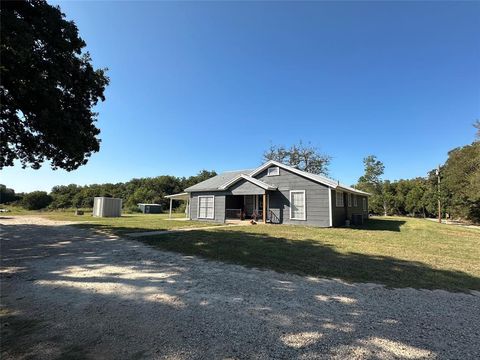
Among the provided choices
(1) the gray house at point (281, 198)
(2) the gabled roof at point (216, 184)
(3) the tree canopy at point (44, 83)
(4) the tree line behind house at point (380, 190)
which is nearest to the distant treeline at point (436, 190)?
(4) the tree line behind house at point (380, 190)

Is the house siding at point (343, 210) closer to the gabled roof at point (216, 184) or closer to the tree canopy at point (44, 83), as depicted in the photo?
the gabled roof at point (216, 184)

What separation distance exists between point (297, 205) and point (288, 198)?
0.78 m

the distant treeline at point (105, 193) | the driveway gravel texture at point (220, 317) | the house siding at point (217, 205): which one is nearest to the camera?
the driveway gravel texture at point (220, 317)

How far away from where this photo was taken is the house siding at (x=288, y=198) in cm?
1642

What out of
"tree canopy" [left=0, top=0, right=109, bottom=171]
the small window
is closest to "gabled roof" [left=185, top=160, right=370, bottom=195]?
the small window

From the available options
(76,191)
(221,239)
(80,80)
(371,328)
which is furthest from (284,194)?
(76,191)

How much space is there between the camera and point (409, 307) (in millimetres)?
4172

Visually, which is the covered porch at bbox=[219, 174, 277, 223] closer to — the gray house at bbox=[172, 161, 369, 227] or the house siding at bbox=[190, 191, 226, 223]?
the gray house at bbox=[172, 161, 369, 227]

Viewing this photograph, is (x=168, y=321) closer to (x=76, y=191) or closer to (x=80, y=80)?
(x=80, y=80)

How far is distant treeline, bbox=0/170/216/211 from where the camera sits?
47250 mm

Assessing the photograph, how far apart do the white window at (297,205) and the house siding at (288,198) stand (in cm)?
21

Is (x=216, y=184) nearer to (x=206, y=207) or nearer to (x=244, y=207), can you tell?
(x=206, y=207)

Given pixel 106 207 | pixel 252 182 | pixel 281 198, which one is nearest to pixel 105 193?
pixel 106 207

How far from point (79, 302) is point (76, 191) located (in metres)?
61.4
